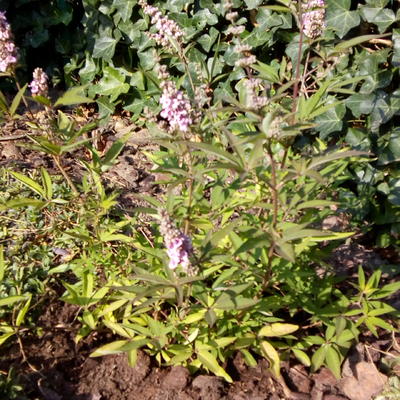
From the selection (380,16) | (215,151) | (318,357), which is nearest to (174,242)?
(215,151)

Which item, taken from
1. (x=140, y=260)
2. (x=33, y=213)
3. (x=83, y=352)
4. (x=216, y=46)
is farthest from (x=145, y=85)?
(x=83, y=352)

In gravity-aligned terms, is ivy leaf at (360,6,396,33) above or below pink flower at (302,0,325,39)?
below

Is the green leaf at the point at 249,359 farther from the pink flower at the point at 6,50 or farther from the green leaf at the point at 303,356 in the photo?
the pink flower at the point at 6,50

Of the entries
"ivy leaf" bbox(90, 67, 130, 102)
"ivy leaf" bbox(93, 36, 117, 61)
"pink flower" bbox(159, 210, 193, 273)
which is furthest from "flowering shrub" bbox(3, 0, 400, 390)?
"ivy leaf" bbox(90, 67, 130, 102)

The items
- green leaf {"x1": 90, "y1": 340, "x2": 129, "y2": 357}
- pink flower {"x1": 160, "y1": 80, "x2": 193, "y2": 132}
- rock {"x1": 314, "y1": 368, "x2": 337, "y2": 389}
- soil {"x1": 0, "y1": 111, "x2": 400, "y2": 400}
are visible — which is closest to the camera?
pink flower {"x1": 160, "y1": 80, "x2": 193, "y2": 132}

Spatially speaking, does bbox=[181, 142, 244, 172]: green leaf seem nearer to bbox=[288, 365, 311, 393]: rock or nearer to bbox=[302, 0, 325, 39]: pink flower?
bbox=[302, 0, 325, 39]: pink flower

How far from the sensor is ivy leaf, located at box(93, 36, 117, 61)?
4195mm

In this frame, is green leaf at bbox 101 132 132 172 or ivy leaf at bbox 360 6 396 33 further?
ivy leaf at bbox 360 6 396 33

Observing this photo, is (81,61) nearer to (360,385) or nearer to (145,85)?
(145,85)

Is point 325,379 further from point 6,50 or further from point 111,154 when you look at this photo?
point 6,50

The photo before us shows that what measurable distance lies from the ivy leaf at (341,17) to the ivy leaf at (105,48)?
1843mm

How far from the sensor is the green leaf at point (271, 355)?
7.47 feet

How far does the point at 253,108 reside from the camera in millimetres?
1725

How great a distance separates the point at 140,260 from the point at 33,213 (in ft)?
3.26
